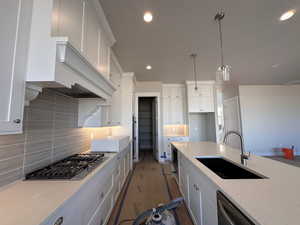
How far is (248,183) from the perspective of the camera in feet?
2.96

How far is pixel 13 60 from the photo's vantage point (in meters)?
0.75

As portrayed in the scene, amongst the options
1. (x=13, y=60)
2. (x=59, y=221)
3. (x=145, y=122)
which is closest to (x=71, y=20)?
(x=13, y=60)

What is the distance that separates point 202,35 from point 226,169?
7.18ft

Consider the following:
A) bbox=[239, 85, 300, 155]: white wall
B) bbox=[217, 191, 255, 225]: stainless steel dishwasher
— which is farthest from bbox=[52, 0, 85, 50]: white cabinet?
bbox=[239, 85, 300, 155]: white wall

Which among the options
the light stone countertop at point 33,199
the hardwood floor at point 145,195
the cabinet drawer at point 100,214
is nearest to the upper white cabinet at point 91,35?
the light stone countertop at point 33,199

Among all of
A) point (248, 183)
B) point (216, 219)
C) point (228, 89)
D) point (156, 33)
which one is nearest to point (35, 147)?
point (216, 219)

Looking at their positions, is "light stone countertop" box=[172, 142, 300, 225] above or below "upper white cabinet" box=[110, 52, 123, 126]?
below

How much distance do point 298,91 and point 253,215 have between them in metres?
7.05

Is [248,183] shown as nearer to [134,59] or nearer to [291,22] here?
[291,22]

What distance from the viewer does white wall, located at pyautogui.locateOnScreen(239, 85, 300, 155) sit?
491cm

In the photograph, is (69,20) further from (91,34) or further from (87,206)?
(87,206)

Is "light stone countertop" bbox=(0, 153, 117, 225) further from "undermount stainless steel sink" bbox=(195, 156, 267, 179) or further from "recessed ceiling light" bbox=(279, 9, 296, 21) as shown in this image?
"recessed ceiling light" bbox=(279, 9, 296, 21)

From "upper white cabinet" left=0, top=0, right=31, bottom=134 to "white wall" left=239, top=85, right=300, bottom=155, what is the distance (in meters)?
6.09

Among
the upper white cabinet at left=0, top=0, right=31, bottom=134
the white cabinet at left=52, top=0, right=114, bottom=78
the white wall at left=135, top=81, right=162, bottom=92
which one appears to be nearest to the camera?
the upper white cabinet at left=0, top=0, right=31, bottom=134
